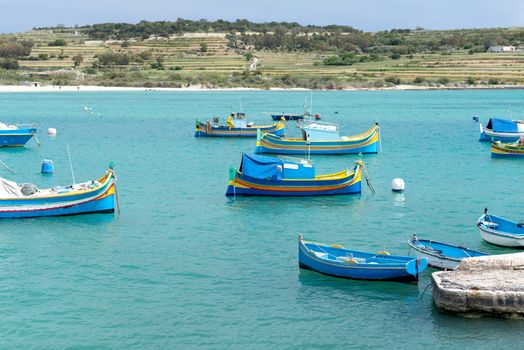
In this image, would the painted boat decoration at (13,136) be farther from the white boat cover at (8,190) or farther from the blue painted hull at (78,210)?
the blue painted hull at (78,210)

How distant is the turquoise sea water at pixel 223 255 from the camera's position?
2036 cm

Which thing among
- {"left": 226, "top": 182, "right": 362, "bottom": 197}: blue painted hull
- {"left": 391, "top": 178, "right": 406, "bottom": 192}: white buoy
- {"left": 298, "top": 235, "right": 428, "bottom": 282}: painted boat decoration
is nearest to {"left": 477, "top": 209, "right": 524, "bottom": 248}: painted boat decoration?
{"left": 298, "top": 235, "right": 428, "bottom": 282}: painted boat decoration

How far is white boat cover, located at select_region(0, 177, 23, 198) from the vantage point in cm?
3203

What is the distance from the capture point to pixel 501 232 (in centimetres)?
2720

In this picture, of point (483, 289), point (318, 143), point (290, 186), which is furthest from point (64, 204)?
point (318, 143)

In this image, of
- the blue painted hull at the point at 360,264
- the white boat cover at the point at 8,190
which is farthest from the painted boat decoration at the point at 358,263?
the white boat cover at the point at 8,190

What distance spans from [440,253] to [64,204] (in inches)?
588

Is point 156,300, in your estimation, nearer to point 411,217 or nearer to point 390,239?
point 390,239

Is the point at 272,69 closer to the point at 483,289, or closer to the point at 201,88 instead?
the point at 201,88

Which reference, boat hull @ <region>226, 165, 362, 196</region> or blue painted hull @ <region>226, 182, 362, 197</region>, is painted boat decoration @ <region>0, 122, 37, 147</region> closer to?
blue painted hull @ <region>226, 182, 362, 197</region>

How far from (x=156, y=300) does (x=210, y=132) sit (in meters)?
46.6

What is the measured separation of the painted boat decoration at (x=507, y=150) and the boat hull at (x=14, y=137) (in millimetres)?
31700

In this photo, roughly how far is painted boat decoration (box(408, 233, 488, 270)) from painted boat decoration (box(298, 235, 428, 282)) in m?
1.23

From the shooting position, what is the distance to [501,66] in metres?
171
